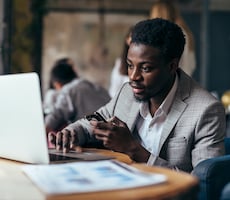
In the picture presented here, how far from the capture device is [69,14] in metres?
8.78

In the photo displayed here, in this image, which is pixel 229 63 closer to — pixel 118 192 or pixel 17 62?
pixel 17 62

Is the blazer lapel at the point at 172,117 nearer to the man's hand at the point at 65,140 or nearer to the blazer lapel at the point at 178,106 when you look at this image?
the blazer lapel at the point at 178,106

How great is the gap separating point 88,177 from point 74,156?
63cm

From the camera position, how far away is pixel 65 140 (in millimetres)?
2447

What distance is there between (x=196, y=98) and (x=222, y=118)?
14cm

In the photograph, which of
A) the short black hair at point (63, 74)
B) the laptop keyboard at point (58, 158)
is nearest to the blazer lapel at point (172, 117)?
the laptop keyboard at point (58, 158)

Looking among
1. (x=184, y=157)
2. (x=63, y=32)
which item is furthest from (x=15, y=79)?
(x=63, y=32)

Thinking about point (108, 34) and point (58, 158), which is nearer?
point (58, 158)

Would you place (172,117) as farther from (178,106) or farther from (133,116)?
(133,116)

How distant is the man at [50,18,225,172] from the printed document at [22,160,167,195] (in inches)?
21.4

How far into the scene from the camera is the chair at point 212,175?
7.29 feet

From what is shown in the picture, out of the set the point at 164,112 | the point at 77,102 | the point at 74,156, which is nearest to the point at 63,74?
the point at 77,102

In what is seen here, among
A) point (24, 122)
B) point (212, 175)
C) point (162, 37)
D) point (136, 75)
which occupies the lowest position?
point (212, 175)

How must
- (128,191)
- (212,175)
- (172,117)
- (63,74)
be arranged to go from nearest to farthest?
(128,191)
(212,175)
(172,117)
(63,74)
